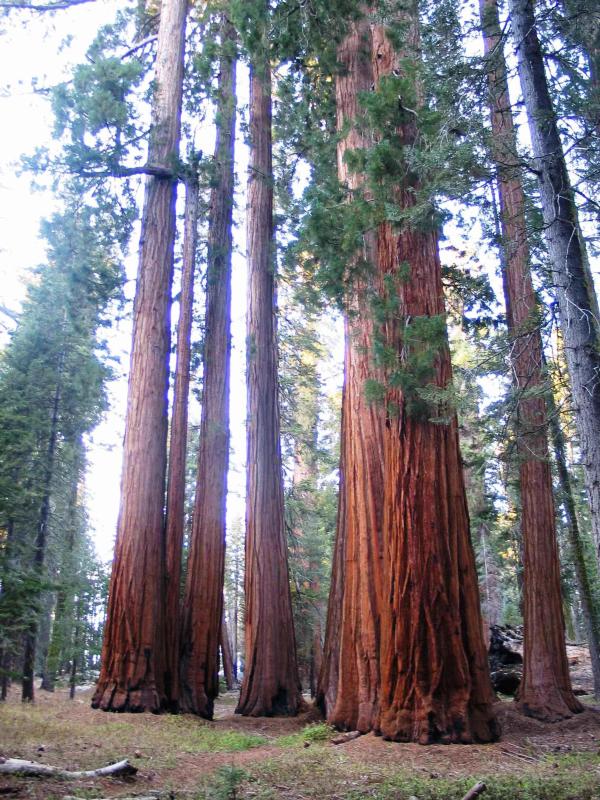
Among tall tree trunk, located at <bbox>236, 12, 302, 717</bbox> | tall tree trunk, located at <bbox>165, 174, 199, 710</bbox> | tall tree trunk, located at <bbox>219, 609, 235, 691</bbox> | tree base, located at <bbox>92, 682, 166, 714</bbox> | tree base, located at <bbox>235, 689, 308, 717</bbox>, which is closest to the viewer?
tree base, located at <bbox>92, 682, 166, 714</bbox>

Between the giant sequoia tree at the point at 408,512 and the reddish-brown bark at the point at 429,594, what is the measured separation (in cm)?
1

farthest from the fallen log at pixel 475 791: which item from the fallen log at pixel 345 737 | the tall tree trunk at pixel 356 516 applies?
the tall tree trunk at pixel 356 516

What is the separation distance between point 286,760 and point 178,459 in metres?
6.40

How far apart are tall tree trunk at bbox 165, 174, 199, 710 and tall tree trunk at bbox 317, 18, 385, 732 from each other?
2486 millimetres

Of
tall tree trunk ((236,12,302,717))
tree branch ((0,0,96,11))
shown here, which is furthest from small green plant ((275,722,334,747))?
tree branch ((0,0,96,11))

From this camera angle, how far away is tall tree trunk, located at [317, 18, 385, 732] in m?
7.51

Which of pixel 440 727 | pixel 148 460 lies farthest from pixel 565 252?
pixel 148 460

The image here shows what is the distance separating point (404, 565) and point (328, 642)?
3519 mm

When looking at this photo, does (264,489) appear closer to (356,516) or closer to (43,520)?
(356,516)

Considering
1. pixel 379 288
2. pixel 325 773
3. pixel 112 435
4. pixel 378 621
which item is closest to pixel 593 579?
pixel 378 621

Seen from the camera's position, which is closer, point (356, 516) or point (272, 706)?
point (356, 516)

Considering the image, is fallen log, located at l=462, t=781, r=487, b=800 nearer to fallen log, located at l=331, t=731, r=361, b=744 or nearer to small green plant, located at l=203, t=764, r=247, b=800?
small green plant, located at l=203, t=764, r=247, b=800

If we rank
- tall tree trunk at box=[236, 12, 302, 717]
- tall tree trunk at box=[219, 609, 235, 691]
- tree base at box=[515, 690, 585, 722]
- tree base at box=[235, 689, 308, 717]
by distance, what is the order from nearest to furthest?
1. tree base at box=[515, 690, 585, 722]
2. tree base at box=[235, 689, 308, 717]
3. tall tree trunk at box=[236, 12, 302, 717]
4. tall tree trunk at box=[219, 609, 235, 691]

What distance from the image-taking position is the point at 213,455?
12133mm
